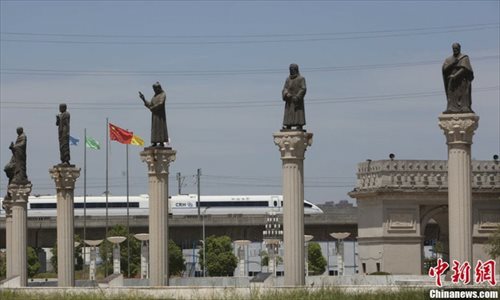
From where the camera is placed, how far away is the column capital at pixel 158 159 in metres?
41.5

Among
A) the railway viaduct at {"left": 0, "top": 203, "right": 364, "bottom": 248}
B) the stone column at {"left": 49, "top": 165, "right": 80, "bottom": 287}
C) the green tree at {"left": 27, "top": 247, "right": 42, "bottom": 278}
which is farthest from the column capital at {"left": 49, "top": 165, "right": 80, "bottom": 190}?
the railway viaduct at {"left": 0, "top": 203, "right": 364, "bottom": 248}

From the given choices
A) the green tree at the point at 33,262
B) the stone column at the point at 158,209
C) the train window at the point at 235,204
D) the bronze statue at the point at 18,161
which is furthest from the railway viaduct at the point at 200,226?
the stone column at the point at 158,209

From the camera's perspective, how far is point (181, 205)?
134000 millimetres

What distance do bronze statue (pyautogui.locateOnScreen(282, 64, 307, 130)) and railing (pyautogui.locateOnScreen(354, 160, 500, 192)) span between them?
29.5 metres

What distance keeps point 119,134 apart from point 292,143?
32.1m

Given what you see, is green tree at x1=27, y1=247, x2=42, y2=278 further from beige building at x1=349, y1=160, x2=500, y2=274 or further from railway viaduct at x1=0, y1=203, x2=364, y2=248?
beige building at x1=349, y1=160, x2=500, y2=274

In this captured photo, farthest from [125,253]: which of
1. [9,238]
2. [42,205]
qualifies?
[9,238]

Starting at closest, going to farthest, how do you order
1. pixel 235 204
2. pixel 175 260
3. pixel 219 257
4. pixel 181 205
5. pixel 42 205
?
pixel 175 260
pixel 219 257
pixel 42 205
pixel 181 205
pixel 235 204

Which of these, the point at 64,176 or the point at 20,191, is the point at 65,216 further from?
the point at 20,191

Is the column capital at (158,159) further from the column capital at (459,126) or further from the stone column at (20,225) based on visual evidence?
the column capital at (459,126)

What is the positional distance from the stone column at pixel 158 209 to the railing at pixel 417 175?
89.8ft

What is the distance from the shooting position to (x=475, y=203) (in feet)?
223

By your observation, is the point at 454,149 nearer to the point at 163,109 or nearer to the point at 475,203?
the point at 163,109

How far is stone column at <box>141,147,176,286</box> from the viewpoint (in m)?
41.4
